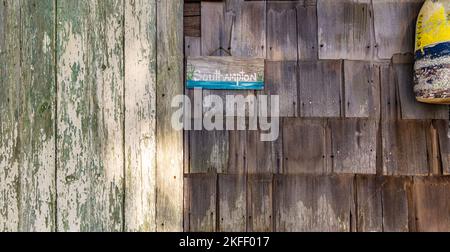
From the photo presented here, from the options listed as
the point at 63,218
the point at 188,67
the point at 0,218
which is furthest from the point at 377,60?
the point at 0,218

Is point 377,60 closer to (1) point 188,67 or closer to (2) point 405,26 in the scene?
(2) point 405,26

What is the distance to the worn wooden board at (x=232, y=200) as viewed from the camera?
1814 millimetres

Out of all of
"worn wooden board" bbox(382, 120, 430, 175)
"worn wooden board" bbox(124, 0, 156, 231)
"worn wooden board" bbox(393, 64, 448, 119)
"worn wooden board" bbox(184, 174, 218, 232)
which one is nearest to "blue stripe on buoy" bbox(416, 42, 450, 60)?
"worn wooden board" bbox(393, 64, 448, 119)

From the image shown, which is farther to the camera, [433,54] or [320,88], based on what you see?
[320,88]

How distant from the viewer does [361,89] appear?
183 centimetres

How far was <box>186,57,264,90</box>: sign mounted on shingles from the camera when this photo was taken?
181cm

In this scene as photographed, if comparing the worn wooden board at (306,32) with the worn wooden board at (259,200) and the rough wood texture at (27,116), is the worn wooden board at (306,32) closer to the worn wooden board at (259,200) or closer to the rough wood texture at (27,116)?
the worn wooden board at (259,200)

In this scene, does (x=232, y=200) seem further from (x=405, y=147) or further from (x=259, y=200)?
(x=405, y=147)

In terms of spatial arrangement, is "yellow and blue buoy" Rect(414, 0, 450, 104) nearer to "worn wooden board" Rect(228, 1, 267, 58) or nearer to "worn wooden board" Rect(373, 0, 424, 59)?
"worn wooden board" Rect(373, 0, 424, 59)

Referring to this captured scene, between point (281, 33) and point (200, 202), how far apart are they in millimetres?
915

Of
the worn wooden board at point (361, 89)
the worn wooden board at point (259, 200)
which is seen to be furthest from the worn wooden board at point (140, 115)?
the worn wooden board at point (361, 89)

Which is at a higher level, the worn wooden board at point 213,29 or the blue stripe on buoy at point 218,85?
the worn wooden board at point 213,29

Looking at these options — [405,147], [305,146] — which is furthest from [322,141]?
[405,147]

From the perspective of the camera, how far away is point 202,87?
5.97 ft
